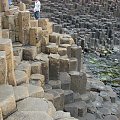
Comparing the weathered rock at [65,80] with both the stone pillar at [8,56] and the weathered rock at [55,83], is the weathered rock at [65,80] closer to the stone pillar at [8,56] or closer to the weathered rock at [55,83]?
the weathered rock at [55,83]

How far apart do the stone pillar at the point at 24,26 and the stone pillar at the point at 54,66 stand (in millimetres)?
849

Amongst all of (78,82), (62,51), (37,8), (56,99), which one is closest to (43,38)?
(62,51)

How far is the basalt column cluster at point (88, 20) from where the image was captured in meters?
16.7

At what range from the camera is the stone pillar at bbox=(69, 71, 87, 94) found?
328 inches

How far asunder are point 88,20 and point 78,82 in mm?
11763

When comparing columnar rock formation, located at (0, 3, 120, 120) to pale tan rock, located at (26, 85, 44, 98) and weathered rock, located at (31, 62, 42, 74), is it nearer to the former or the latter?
weathered rock, located at (31, 62, 42, 74)

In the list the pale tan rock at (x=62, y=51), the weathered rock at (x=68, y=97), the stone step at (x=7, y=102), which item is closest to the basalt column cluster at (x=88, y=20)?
the pale tan rock at (x=62, y=51)

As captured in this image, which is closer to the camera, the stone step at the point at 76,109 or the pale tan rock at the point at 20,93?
the pale tan rock at the point at 20,93

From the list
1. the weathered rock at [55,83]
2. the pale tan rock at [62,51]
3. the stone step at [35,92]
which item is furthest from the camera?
the pale tan rock at [62,51]

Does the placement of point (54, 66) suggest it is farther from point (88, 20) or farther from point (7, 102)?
point (88, 20)

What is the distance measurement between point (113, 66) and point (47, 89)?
662 cm

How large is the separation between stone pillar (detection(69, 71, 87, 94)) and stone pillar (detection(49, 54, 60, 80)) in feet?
1.76

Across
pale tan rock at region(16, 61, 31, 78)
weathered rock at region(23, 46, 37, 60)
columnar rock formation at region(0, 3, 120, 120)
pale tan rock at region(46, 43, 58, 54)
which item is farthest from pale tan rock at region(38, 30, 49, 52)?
pale tan rock at region(16, 61, 31, 78)

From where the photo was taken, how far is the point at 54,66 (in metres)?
8.02
